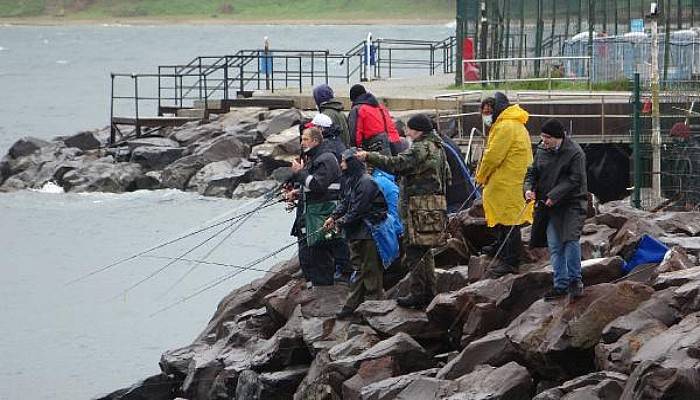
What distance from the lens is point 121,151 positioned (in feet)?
122

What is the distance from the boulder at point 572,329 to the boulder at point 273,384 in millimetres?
2637

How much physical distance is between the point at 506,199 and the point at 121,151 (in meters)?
24.1

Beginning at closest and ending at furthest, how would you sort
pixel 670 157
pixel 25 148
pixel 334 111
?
pixel 334 111 → pixel 670 157 → pixel 25 148

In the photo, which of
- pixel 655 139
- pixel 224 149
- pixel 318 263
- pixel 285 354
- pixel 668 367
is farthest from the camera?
pixel 224 149

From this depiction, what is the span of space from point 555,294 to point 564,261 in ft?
0.80

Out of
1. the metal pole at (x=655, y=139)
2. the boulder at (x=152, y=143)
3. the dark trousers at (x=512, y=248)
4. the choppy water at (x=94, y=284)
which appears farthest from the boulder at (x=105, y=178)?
the dark trousers at (x=512, y=248)

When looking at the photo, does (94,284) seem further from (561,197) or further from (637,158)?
(561,197)

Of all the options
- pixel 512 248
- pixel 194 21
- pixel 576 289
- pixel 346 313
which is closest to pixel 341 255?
pixel 346 313

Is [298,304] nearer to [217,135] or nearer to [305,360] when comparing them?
[305,360]

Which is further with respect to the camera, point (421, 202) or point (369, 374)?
point (421, 202)

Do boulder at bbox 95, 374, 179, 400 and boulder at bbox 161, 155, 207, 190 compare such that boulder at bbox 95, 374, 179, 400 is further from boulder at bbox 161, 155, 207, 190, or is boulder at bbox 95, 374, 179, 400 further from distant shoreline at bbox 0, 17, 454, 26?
distant shoreline at bbox 0, 17, 454, 26

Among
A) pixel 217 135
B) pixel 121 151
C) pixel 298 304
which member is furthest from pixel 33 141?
pixel 298 304

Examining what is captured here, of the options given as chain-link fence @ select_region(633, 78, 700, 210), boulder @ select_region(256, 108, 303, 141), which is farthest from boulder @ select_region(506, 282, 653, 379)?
boulder @ select_region(256, 108, 303, 141)

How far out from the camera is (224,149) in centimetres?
3416
